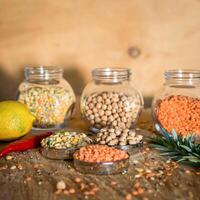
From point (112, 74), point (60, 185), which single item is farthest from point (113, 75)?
point (60, 185)

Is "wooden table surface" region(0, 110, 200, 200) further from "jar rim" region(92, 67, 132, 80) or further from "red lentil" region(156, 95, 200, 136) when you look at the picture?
"jar rim" region(92, 67, 132, 80)

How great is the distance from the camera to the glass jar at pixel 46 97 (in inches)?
38.8

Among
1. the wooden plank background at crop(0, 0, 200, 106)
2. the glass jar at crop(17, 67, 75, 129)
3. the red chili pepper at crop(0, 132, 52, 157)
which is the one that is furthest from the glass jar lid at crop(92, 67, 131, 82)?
the wooden plank background at crop(0, 0, 200, 106)

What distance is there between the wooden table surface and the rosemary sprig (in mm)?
18

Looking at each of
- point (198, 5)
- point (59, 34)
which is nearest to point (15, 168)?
point (59, 34)

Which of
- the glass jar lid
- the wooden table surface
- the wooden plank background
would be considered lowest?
the wooden table surface

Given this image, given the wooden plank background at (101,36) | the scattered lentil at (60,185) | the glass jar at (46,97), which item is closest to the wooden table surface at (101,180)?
the scattered lentil at (60,185)

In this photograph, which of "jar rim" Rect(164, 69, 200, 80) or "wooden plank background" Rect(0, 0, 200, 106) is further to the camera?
"wooden plank background" Rect(0, 0, 200, 106)

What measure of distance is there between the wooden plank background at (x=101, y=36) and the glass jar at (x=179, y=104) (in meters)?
0.33

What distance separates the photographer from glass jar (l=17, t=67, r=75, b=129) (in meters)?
0.99

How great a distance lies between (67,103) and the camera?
1.01m

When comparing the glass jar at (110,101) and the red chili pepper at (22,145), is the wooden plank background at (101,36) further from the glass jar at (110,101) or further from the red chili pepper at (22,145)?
the red chili pepper at (22,145)

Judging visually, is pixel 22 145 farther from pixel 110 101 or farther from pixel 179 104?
pixel 179 104

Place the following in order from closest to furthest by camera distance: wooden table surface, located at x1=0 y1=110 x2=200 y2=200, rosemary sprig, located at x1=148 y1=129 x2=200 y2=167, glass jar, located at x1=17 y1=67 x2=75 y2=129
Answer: wooden table surface, located at x1=0 y1=110 x2=200 y2=200, rosemary sprig, located at x1=148 y1=129 x2=200 y2=167, glass jar, located at x1=17 y1=67 x2=75 y2=129
